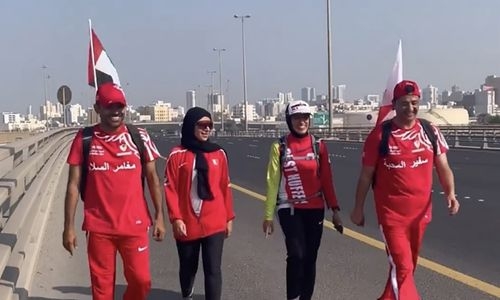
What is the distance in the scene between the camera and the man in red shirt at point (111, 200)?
482cm

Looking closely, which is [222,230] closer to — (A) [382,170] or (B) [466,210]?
(A) [382,170]

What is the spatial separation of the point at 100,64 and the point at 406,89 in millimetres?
4912

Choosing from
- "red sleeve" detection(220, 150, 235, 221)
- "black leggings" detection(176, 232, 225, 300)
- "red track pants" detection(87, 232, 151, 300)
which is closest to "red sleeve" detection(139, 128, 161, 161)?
"red track pants" detection(87, 232, 151, 300)

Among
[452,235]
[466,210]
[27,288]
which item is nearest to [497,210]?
[466,210]

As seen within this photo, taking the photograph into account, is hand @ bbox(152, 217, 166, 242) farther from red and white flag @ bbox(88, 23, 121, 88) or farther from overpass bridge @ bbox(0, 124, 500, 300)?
red and white flag @ bbox(88, 23, 121, 88)

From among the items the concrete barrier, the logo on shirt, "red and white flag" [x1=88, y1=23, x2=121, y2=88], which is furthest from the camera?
"red and white flag" [x1=88, y1=23, x2=121, y2=88]

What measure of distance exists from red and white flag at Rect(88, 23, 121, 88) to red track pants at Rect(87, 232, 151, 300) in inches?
168

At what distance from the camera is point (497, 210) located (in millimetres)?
12250

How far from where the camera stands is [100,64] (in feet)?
29.8

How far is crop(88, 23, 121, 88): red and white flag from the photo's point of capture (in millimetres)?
8914

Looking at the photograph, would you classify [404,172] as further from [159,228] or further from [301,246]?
[159,228]

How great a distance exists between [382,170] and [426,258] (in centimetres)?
309

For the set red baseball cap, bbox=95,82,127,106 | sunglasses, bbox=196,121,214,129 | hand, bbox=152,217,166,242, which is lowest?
hand, bbox=152,217,166,242

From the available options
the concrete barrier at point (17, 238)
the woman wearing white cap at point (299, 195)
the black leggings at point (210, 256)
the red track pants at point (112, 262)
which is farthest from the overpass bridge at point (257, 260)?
the black leggings at point (210, 256)
